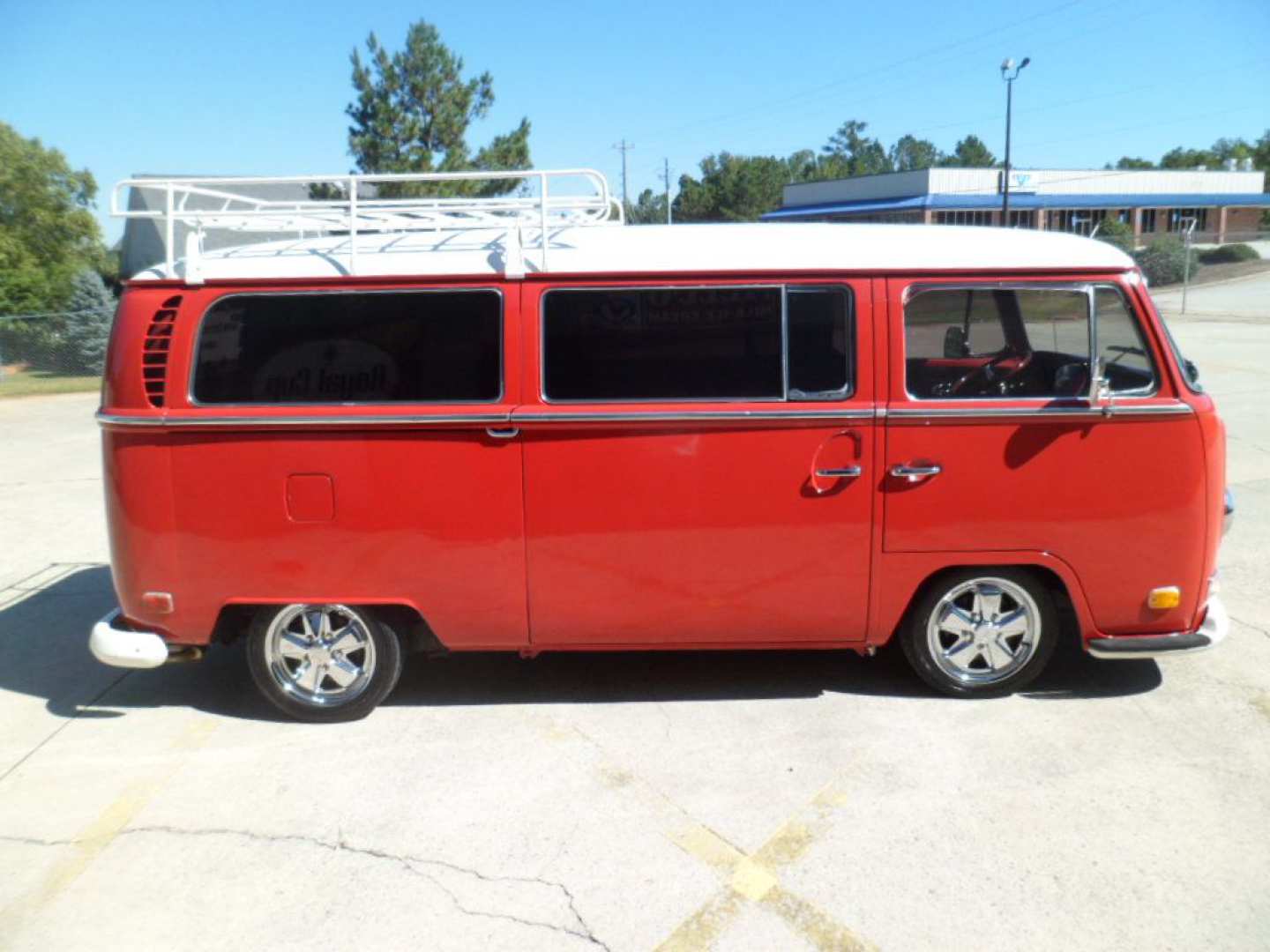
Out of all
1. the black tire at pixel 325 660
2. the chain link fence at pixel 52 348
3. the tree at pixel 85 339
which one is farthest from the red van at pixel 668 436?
the tree at pixel 85 339

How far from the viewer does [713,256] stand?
14.8 ft

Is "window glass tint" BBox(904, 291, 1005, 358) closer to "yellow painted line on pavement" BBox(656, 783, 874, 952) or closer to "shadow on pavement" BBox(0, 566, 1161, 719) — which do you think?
"shadow on pavement" BBox(0, 566, 1161, 719)

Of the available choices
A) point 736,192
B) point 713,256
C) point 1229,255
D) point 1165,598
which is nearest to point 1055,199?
point 1229,255

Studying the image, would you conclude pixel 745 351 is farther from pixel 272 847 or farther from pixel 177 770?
pixel 177 770

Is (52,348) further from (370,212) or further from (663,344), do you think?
(663,344)

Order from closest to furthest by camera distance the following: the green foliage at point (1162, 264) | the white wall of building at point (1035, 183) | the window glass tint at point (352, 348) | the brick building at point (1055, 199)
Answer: the window glass tint at point (352, 348) < the green foliage at point (1162, 264) < the brick building at point (1055, 199) < the white wall of building at point (1035, 183)

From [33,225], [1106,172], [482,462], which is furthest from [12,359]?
[1106,172]

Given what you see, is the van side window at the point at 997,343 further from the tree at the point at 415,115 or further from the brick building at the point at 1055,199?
the brick building at the point at 1055,199

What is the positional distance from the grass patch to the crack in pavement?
59.3ft

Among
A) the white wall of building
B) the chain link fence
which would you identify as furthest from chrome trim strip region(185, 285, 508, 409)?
the white wall of building

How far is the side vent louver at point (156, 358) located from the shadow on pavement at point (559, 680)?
63.3 inches

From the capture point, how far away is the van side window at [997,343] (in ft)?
14.9

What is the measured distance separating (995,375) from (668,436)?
1.49 m

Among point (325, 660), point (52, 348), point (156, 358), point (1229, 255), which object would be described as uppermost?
point (1229, 255)
